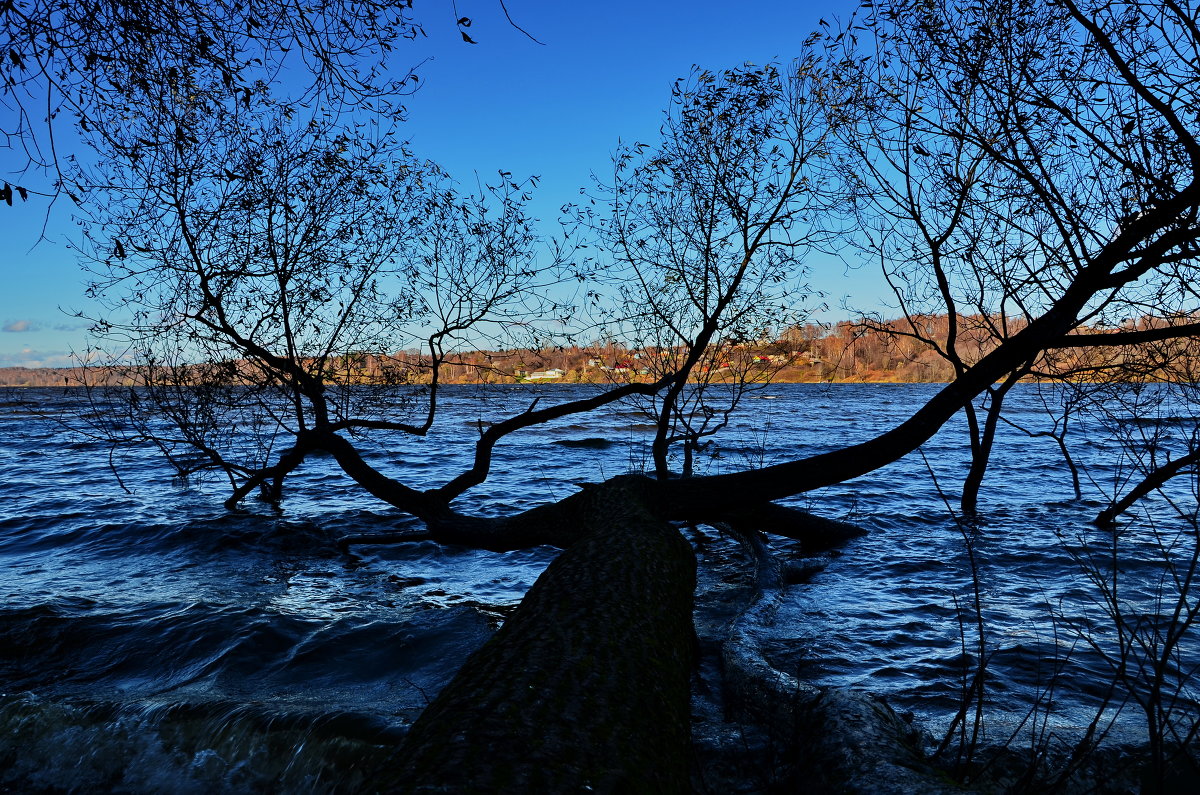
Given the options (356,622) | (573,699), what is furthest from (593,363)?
(573,699)

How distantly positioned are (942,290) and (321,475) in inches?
674

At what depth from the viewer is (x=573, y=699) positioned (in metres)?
3.10

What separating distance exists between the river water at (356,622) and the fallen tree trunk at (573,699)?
1.61 meters

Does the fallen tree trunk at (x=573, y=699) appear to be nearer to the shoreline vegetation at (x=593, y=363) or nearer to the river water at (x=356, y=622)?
the river water at (x=356, y=622)

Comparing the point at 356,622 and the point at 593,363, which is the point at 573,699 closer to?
the point at 356,622

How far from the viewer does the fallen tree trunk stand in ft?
8.19

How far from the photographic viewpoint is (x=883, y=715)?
4.53m

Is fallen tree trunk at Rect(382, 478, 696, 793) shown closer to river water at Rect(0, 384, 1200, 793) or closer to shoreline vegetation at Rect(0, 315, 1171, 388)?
river water at Rect(0, 384, 1200, 793)

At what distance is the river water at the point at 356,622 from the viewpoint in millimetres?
5125

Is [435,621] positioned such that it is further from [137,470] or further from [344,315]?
[137,470]

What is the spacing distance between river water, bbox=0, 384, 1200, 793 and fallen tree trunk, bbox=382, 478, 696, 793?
1610 mm

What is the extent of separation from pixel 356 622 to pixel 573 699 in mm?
5694

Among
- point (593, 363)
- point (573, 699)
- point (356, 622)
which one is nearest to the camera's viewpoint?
point (573, 699)

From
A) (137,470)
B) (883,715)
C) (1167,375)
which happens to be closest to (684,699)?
(883,715)
